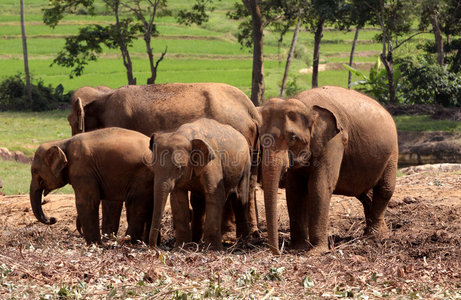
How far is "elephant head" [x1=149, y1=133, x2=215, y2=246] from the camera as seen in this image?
24.9ft

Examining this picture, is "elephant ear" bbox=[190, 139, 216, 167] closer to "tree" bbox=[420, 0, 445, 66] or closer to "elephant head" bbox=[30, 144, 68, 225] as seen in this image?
"elephant head" bbox=[30, 144, 68, 225]

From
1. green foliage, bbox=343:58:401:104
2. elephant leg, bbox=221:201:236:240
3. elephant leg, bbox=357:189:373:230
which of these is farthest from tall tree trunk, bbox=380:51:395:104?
elephant leg, bbox=221:201:236:240

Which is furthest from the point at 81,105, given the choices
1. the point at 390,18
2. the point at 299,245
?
the point at 390,18

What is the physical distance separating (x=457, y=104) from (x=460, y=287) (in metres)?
18.9

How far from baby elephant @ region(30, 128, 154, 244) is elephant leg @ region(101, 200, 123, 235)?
23.6 inches

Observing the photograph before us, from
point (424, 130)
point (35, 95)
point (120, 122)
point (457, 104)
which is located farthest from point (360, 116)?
point (35, 95)

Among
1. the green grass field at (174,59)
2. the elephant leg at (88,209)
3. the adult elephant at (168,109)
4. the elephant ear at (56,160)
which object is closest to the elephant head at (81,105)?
the adult elephant at (168,109)

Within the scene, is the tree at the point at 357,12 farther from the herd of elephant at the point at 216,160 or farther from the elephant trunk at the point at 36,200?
the elephant trunk at the point at 36,200

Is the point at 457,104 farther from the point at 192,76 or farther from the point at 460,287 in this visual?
the point at 460,287

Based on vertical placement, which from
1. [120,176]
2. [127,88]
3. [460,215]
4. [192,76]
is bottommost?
[192,76]

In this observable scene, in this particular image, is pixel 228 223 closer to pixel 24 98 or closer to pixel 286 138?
pixel 286 138

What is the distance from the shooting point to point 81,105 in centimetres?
980

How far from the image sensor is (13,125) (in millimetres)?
24016

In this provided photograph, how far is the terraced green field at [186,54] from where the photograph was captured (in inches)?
1406
